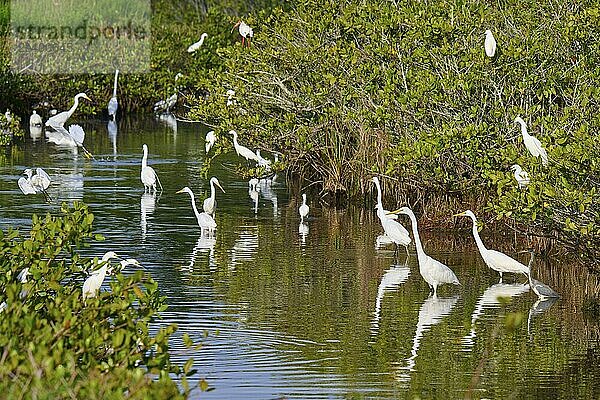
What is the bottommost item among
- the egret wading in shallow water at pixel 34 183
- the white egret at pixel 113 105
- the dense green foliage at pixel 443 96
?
the egret wading in shallow water at pixel 34 183

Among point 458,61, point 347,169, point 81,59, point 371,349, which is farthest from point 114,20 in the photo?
point 371,349

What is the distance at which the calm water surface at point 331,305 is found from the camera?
8.13m

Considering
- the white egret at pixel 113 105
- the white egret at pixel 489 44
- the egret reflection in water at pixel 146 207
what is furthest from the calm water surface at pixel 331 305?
the white egret at pixel 113 105

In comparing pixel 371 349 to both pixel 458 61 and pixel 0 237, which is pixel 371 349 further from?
pixel 458 61

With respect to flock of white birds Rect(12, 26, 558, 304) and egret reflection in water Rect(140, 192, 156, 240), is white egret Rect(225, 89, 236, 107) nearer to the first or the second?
flock of white birds Rect(12, 26, 558, 304)

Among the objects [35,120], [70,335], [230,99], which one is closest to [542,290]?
[70,335]

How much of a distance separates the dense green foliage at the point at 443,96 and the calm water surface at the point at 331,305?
0.74m

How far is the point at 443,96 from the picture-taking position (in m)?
12.4

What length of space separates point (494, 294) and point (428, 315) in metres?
1.03

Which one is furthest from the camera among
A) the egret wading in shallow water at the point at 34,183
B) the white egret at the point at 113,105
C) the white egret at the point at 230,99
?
the white egret at the point at 113,105

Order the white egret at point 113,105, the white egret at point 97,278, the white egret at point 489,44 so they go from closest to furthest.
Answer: the white egret at point 97,278 → the white egret at point 489,44 → the white egret at point 113,105

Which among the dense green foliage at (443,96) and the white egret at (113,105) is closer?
the dense green foliage at (443,96)

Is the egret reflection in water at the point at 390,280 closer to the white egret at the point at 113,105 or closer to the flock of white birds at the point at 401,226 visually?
the flock of white birds at the point at 401,226

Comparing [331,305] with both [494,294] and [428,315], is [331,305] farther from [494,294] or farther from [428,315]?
[494,294]
